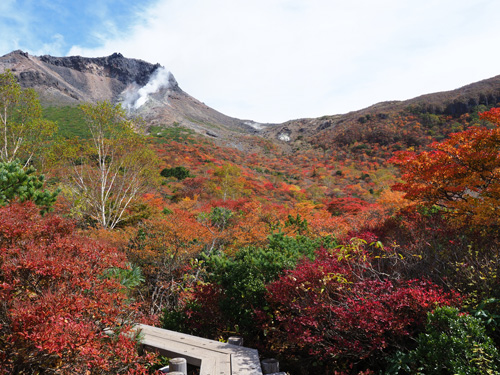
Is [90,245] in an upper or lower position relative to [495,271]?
upper

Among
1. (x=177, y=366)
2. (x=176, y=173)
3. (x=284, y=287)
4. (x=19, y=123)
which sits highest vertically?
(x=19, y=123)

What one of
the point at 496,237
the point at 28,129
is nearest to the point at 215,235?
the point at 496,237

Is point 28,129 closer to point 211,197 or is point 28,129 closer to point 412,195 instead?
point 211,197

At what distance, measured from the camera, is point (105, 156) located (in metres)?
12.7

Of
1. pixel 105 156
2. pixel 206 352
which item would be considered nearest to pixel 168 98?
pixel 105 156

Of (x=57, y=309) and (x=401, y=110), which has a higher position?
(x=401, y=110)

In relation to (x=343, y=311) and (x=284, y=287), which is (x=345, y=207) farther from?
(x=343, y=311)

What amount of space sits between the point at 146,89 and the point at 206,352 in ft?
447

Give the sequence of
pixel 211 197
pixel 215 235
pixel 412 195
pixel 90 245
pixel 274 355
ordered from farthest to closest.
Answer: pixel 211 197
pixel 215 235
pixel 412 195
pixel 274 355
pixel 90 245

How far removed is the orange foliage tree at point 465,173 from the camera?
6234mm

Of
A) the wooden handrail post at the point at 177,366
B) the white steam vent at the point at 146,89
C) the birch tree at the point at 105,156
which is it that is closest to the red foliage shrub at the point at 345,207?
the birch tree at the point at 105,156

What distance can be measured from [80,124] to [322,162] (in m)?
48.1

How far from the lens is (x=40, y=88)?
76.1 m

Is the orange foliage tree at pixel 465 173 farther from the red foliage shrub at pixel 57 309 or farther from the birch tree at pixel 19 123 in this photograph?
the birch tree at pixel 19 123
